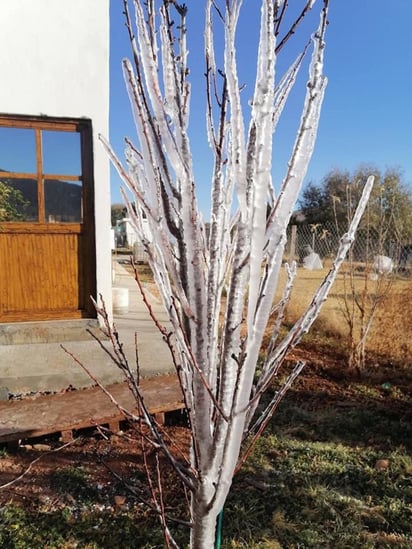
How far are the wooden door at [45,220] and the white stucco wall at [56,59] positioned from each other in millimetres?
191

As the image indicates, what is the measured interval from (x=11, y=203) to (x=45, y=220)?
44 centimetres

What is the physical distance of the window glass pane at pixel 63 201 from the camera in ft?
14.8

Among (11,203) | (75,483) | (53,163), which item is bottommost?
(75,483)

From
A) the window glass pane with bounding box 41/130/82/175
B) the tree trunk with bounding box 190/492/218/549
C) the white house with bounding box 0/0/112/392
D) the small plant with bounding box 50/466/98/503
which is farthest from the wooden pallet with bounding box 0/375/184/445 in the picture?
the window glass pane with bounding box 41/130/82/175

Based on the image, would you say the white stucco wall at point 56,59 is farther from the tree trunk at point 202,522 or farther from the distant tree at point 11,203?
the tree trunk at point 202,522

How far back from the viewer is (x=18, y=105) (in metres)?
4.13

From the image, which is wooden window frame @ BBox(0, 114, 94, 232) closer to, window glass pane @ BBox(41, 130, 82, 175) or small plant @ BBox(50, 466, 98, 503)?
window glass pane @ BBox(41, 130, 82, 175)

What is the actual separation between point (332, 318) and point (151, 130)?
624cm

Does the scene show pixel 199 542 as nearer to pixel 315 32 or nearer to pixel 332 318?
pixel 315 32

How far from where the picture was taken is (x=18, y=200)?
4465 millimetres

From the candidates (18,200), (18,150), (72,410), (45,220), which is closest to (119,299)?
(45,220)

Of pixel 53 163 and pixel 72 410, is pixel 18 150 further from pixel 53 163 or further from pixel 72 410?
pixel 72 410

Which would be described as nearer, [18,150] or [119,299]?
[18,150]

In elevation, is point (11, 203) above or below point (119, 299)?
above
